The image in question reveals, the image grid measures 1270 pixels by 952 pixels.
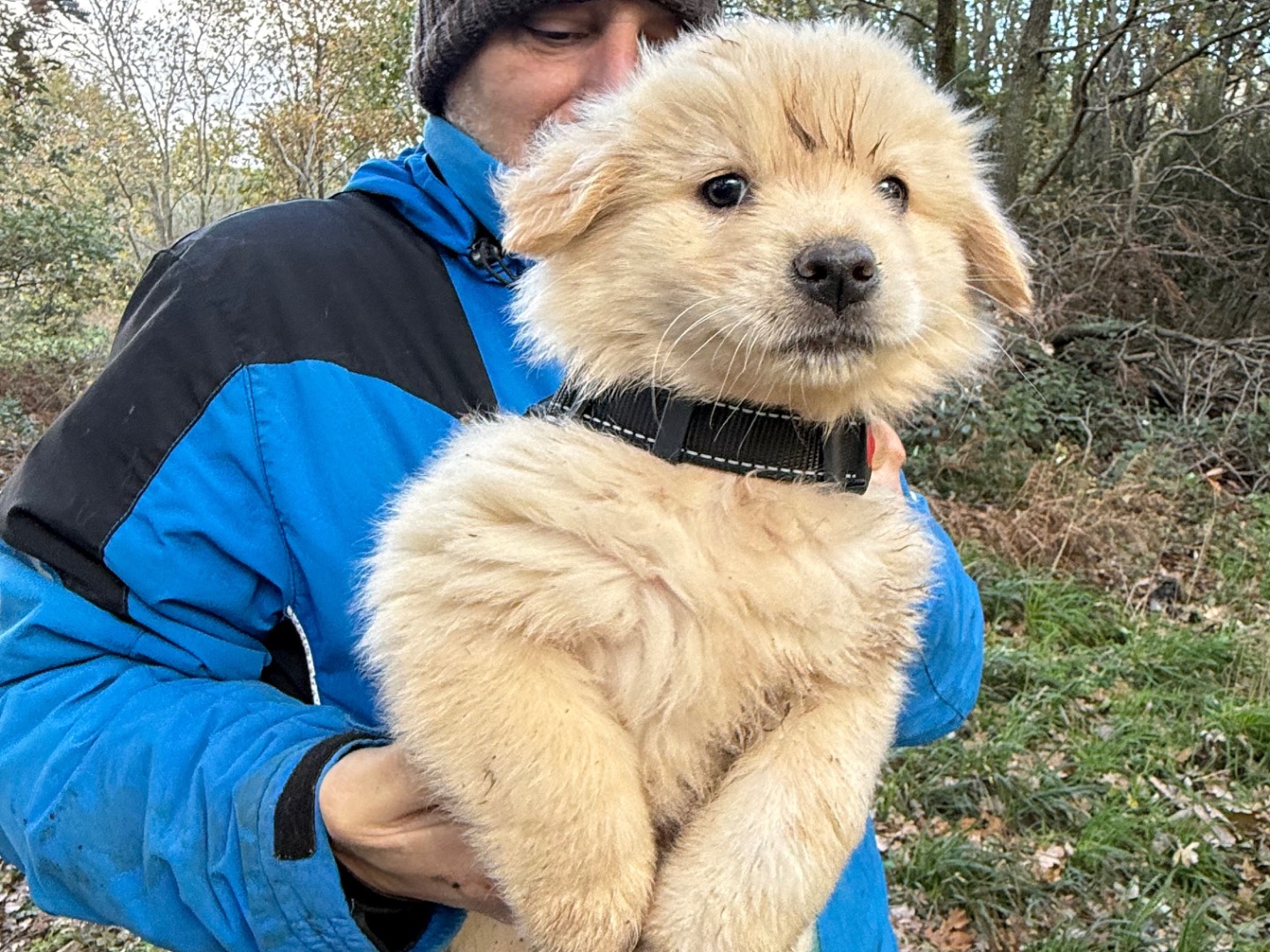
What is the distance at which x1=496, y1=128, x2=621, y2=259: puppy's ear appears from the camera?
1842 millimetres

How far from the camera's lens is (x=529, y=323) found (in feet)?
6.73

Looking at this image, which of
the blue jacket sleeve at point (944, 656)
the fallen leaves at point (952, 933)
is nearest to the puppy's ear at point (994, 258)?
the blue jacket sleeve at point (944, 656)

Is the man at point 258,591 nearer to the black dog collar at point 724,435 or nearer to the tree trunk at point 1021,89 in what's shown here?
the black dog collar at point 724,435

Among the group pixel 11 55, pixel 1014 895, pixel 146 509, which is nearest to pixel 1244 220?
pixel 1014 895

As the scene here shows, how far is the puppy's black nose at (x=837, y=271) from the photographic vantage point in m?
1.70

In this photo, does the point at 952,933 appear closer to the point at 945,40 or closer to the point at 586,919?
the point at 586,919

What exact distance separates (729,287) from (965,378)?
31.1 inches

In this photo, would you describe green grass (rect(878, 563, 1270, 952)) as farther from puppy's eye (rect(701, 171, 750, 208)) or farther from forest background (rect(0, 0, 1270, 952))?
puppy's eye (rect(701, 171, 750, 208))

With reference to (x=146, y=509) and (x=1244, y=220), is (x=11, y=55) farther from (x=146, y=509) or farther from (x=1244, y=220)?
(x=1244, y=220)

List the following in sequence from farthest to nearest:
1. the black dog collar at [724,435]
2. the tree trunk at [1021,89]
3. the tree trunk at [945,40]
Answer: the tree trunk at [1021,89]
the tree trunk at [945,40]
the black dog collar at [724,435]

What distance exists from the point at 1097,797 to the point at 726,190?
161 inches

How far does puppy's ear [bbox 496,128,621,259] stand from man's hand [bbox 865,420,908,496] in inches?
28.2

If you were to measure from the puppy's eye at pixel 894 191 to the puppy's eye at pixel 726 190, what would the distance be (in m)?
0.27

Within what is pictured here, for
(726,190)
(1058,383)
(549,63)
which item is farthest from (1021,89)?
(726,190)
